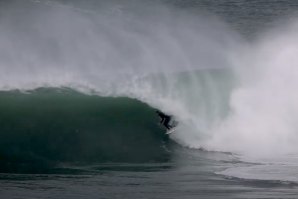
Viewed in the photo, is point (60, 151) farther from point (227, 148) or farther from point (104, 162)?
point (227, 148)

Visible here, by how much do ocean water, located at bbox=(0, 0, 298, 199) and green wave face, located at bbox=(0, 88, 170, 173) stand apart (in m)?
0.03

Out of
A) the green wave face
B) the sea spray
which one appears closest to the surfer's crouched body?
the green wave face

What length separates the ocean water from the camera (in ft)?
63.9

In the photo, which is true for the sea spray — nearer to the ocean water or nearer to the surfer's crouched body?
the ocean water

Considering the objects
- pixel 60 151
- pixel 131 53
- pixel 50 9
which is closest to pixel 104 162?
pixel 60 151

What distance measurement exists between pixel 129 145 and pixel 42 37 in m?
10.5

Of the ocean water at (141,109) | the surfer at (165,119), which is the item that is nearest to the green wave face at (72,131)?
the ocean water at (141,109)

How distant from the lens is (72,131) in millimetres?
23969

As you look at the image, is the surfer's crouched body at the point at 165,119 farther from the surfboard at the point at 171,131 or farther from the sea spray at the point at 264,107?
the sea spray at the point at 264,107

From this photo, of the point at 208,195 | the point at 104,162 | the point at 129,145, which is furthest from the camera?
the point at 129,145

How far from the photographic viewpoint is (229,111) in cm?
2659

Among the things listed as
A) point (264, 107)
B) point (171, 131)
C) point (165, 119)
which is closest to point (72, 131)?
point (171, 131)

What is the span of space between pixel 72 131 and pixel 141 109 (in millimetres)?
2511

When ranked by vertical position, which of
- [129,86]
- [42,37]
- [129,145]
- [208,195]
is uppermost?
[42,37]
